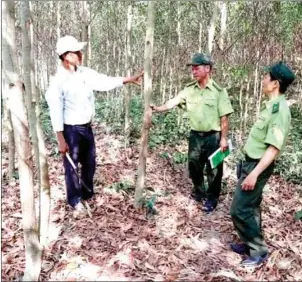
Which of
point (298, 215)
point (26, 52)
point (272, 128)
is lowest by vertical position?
point (298, 215)

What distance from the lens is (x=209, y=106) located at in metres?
4.65

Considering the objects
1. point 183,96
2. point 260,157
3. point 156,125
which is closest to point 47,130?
point 156,125

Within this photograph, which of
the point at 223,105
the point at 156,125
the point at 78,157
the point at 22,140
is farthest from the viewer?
the point at 156,125

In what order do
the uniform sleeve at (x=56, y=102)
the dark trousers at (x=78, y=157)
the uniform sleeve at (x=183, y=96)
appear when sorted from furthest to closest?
1. the uniform sleeve at (x=183, y=96)
2. the dark trousers at (x=78, y=157)
3. the uniform sleeve at (x=56, y=102)

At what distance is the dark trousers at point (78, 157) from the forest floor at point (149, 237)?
0.71ft

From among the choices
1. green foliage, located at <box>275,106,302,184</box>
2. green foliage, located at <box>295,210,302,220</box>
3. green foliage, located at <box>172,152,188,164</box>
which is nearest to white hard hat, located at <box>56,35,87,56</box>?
green foliage, located at <box>172,152,188,164</box>

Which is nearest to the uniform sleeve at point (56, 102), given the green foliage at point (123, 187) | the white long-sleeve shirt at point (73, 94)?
the white long-sleeve shirt at point (73, 94)

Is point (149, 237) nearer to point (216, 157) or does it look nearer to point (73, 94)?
point (216, 157)

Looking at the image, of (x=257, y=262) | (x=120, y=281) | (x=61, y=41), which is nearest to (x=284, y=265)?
(x=257, y=262)

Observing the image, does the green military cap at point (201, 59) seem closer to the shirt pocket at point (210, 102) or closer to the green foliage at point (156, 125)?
the shirt pocket at point (210, 102)

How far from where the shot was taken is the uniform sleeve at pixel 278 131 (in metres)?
3.38

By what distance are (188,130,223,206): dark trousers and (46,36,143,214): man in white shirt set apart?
1.13 metres

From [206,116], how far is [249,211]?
1391mm

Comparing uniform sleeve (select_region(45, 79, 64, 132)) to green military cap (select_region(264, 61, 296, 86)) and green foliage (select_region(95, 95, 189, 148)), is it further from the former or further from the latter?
green foliage (select_region(95, 95, 189, 148))
